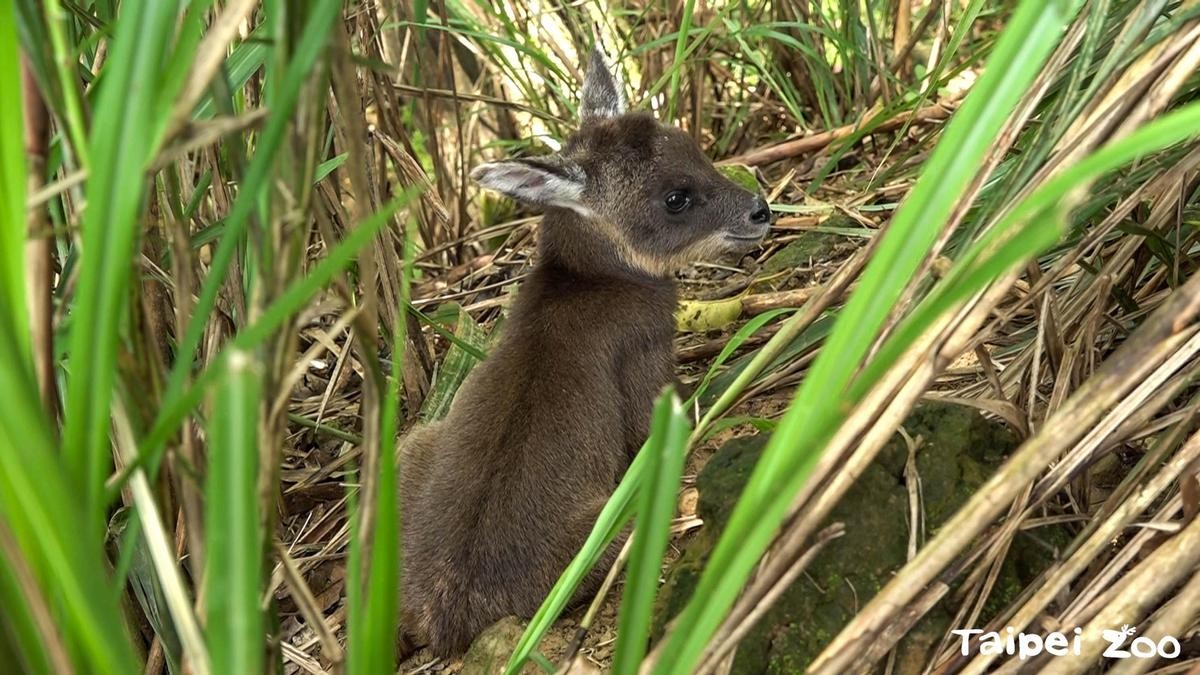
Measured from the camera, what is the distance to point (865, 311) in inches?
57.9

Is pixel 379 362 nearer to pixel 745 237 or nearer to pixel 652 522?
pixel 652 522

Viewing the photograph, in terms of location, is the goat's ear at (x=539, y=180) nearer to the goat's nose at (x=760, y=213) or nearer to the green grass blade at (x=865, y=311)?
the goat's nose at (x=760, y=213)

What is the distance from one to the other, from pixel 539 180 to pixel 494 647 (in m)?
1.75

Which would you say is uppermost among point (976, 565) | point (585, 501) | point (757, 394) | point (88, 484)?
point (88, 484)

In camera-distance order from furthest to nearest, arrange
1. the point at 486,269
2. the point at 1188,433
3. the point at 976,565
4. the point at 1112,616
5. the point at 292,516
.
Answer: the point at 486,269, the point at 292,516, the point at 1188,433, the point at 976,565, the point at 1112,616

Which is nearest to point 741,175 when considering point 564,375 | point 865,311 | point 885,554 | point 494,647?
point 564,375

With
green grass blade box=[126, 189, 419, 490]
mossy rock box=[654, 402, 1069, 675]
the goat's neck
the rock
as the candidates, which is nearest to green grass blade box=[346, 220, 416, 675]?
green grass blade box=[126, 189, 419, 490]

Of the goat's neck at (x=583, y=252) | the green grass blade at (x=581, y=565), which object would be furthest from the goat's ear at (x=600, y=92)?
the green grass blade at (x=581, y=565)

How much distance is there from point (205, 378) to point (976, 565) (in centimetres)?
159

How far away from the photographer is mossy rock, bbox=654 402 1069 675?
96.3 inches

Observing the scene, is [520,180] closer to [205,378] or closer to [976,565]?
[976,565]

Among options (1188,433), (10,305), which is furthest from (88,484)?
(1188,433)

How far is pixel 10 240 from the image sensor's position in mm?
1325

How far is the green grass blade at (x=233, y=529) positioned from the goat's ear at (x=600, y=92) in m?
3.93
